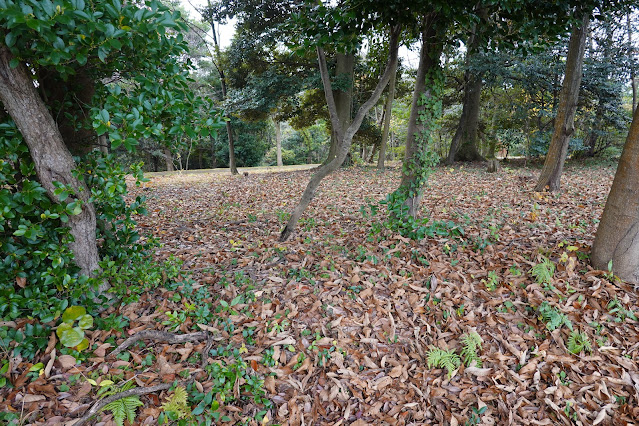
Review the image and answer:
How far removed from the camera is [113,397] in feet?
7.02

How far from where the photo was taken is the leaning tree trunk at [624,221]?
113 inches

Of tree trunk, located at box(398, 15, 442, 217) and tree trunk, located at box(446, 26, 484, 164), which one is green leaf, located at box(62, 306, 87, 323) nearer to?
tree trunk, located at box(398, 15, 442, 217)

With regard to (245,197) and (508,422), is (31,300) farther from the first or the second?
(245,197)

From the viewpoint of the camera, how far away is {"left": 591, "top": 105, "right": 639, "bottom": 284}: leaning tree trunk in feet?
9.41

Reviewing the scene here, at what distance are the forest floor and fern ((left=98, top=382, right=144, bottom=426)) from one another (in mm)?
93

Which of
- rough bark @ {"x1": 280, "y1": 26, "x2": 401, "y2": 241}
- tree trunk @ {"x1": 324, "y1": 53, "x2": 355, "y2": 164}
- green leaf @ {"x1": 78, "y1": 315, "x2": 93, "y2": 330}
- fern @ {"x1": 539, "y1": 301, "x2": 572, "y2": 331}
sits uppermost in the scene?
tree trunk @ {"x1": 324, "y1": 53, "x2": 355, "y2": 164}

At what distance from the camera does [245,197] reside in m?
7.61

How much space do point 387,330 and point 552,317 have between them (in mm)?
1461

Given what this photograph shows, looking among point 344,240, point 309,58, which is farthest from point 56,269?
point 309,58

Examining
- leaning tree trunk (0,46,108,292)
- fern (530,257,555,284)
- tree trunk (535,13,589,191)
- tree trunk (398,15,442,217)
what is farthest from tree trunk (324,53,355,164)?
leaning tree trunk (0,46,108,292)

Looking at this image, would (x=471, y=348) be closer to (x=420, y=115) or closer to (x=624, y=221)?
(x=624, y=221)

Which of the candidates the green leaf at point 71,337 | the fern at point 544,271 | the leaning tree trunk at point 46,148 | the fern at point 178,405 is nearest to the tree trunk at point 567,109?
the fern at point 544,271

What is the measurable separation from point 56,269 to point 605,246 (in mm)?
4939

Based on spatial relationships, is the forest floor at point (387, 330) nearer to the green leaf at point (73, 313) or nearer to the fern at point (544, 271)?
the fern at point (544, 271)
